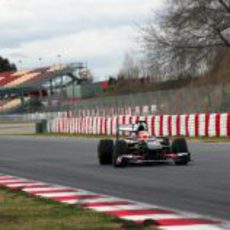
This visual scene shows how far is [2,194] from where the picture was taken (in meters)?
12.2

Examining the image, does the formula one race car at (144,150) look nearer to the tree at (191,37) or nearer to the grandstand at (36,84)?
the tree at (191,37)

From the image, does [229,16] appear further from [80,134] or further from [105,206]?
[105,206]

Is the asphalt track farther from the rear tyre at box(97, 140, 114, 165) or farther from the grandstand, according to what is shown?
the grandstand

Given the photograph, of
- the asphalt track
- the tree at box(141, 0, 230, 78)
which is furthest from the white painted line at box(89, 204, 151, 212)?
the tree at box(141, 0, 230, 78)

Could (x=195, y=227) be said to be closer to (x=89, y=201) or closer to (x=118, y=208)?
(x=118, y=208)

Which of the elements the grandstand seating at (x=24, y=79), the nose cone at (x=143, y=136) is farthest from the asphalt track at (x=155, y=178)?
the grandstand seating at (x=24, y=79)

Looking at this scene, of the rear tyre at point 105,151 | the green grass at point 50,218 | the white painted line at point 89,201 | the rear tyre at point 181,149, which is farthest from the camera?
the rear tyre at point 105,151

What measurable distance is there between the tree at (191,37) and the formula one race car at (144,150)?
30754 mm

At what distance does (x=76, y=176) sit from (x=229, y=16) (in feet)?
109

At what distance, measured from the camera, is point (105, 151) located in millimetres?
17672

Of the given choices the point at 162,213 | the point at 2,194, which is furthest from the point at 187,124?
the point at 162,213

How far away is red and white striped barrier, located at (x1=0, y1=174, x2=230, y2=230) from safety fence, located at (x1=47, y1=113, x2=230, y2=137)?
12994mm

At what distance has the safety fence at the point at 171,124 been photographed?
95.9 ft

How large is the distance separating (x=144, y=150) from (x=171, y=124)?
53.4 ft
